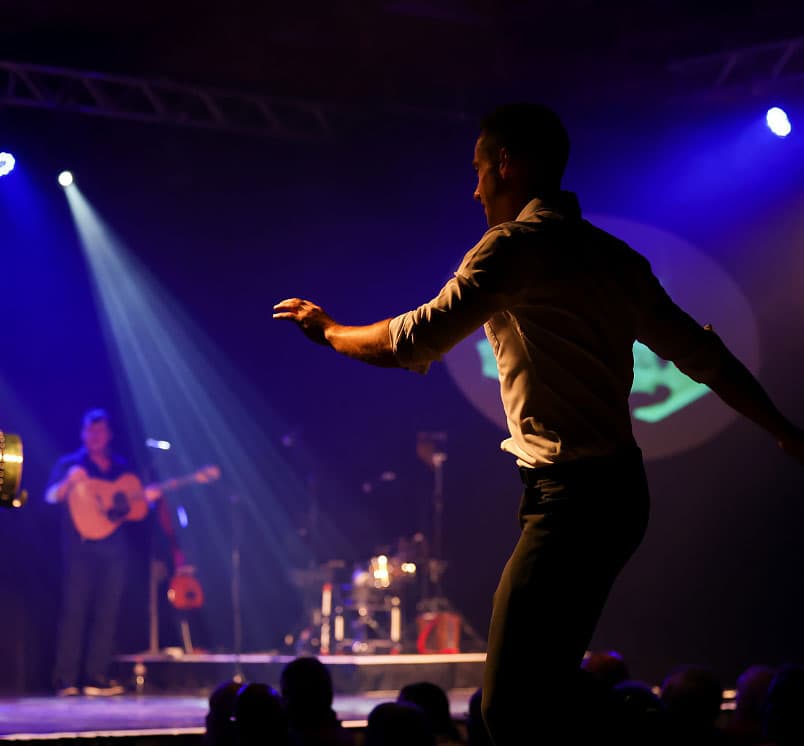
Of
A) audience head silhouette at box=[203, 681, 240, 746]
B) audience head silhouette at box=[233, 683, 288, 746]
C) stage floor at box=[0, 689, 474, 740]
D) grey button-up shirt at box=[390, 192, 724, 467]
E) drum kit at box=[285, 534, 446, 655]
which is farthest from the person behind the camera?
drum kit at box=[285, 534, 446, 655]

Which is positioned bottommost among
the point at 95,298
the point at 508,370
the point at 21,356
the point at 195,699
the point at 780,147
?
the point at 195,699

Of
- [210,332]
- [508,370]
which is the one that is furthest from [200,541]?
[508,370]

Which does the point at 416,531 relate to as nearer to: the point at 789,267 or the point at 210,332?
the point at 210,332

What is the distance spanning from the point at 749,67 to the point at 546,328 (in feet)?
26.3

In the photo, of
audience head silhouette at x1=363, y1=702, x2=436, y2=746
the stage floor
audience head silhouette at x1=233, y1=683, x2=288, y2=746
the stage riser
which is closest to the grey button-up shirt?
audience head silhouette at x1=363, y1=702, x2=436, y2=746

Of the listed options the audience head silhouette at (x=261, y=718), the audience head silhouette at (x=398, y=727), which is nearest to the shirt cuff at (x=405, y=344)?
the audience head silhouette at (x=398, y=727)

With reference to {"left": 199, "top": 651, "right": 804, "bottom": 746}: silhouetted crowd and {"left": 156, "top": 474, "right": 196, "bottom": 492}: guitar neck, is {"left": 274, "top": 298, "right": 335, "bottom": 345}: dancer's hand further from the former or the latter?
{"left": 156, "top": 474, "right": 196, "bottom": 492}: guitar neck

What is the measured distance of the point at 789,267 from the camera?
1008 cm

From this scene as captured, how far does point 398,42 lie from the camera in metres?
9.40

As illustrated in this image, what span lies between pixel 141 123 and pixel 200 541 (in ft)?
14.1

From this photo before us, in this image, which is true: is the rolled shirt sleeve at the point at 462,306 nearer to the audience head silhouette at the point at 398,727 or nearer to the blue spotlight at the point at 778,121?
the audience head silhouette at the point at 398,727

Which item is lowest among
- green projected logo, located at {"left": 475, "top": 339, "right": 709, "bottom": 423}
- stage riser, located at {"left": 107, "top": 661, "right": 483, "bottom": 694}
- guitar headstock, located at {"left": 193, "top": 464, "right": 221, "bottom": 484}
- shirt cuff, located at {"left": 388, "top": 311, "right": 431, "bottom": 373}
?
stage riser, located at {"left": 107, "top": 661, "right": 483, "bottom": 694}

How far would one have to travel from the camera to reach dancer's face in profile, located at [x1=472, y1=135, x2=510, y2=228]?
8.89 ft

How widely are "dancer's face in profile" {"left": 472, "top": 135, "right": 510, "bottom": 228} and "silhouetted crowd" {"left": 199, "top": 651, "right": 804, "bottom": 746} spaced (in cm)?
119
